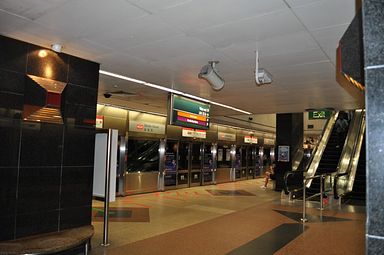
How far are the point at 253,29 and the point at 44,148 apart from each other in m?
2.81

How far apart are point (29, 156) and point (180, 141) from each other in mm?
8752

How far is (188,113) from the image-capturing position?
6.61 metres

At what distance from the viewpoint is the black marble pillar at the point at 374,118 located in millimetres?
1245

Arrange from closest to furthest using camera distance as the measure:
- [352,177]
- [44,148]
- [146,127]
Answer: [44,148]
[352,177]
[146,127]

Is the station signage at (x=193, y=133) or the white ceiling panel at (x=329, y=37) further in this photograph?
the station signage at (x=193, y=133)

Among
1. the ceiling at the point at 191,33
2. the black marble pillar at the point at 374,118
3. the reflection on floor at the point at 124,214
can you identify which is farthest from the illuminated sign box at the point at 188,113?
the black marble pillar at the point at 374,118

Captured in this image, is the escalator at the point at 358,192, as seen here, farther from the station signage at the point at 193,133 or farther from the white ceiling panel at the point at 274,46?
the white ceiling panel at the point at 274,46

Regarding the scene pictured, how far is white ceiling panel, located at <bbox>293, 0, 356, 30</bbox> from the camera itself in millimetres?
2688

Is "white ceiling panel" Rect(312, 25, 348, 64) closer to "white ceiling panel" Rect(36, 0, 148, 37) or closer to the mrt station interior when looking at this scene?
the mrt station interior

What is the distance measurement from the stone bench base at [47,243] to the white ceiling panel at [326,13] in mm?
3160

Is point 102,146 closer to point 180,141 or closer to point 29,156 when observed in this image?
point 29,156

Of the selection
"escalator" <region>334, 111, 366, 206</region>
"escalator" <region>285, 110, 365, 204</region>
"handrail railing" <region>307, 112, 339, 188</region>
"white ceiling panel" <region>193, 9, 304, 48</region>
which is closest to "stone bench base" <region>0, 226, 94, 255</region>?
"white ceiling panel" <region>193, 9, 304, 48</region>

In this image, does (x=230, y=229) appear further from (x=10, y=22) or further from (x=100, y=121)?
(x=100, y=121)

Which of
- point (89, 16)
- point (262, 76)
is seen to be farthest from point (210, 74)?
point (89, 16)
